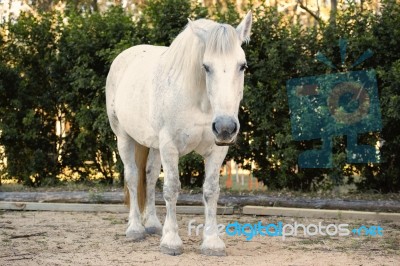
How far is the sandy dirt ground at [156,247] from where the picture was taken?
5.40 metres

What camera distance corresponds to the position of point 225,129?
4.81 metres

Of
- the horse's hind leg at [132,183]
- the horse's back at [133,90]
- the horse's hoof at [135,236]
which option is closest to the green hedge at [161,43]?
the horse's back at [133,90]

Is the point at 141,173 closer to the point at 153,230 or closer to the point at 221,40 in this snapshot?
the point at 153,230

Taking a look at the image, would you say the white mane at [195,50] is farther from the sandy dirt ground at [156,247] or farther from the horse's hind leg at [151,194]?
the sandy dirt ground at [156,247]

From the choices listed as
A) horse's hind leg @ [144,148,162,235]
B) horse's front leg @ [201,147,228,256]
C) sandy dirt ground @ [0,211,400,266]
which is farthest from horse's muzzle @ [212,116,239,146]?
horse's hind leg @ [144,148,162,235]

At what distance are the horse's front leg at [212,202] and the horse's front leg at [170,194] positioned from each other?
252 millimetres

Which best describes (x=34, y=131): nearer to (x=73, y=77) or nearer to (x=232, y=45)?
(x=73, y=77)

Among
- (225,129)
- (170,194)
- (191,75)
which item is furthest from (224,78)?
(170,194)

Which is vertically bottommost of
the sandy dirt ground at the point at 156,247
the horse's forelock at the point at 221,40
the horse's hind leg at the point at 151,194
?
the sandy dirt ground at the point at 156,247

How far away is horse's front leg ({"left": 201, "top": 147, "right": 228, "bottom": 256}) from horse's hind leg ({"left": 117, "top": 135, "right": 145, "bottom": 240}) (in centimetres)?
101

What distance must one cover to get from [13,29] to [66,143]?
6.69 feet

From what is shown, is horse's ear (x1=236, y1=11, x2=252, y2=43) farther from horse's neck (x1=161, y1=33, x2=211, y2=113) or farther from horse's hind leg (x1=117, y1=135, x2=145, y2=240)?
horse's hind leg (x1=117, y1=135, x2=145, y2=240)

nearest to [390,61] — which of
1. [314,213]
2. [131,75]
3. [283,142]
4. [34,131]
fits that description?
[283,142]

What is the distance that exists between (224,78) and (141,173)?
2.13m
